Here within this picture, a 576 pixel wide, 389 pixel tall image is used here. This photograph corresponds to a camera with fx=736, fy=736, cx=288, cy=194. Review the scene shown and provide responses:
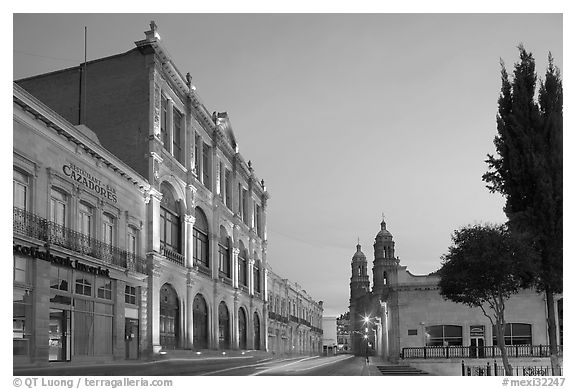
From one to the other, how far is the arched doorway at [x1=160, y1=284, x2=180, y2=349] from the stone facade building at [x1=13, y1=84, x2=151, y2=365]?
2.72m

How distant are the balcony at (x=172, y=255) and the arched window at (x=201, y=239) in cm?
288

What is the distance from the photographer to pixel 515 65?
28375mm

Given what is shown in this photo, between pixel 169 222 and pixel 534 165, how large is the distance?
1667 cm

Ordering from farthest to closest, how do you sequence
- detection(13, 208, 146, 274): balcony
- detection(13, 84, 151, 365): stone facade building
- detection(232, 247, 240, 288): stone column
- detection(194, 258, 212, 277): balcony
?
detection(232, 247, 240, 288): stone column < detection(194, 258, 212, 277): balcony < detection(13, 84, 151, 365): stone facade building < detection(13, 208, 146, 274): balcony

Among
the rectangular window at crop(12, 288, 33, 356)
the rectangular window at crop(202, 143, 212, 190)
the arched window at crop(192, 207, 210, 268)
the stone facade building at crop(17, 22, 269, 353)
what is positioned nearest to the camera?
the rectangular window at crop(12, 288, 33, 356)

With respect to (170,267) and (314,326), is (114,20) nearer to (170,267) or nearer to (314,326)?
(170,267)

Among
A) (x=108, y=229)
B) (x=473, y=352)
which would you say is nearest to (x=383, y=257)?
(x=473, y=352)

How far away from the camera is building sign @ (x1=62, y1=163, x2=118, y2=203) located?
24.2m

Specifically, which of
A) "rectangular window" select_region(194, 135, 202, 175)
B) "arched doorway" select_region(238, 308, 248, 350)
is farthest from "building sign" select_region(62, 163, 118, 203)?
"arched doorway" select_region(238, 308, 248, 350)

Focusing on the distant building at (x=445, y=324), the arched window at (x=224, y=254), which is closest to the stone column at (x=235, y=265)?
the arched window at (x=224, y=254)

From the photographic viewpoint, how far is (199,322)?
3950 centimetres

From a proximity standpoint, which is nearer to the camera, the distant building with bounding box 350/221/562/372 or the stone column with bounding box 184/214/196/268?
the stone column with bounding box 184/214/196/268

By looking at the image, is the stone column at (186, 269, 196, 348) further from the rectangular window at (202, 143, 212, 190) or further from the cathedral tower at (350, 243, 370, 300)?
the cathedral tower at (350, 243, 370, 300)

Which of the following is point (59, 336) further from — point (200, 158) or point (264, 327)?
point (264, 327)
